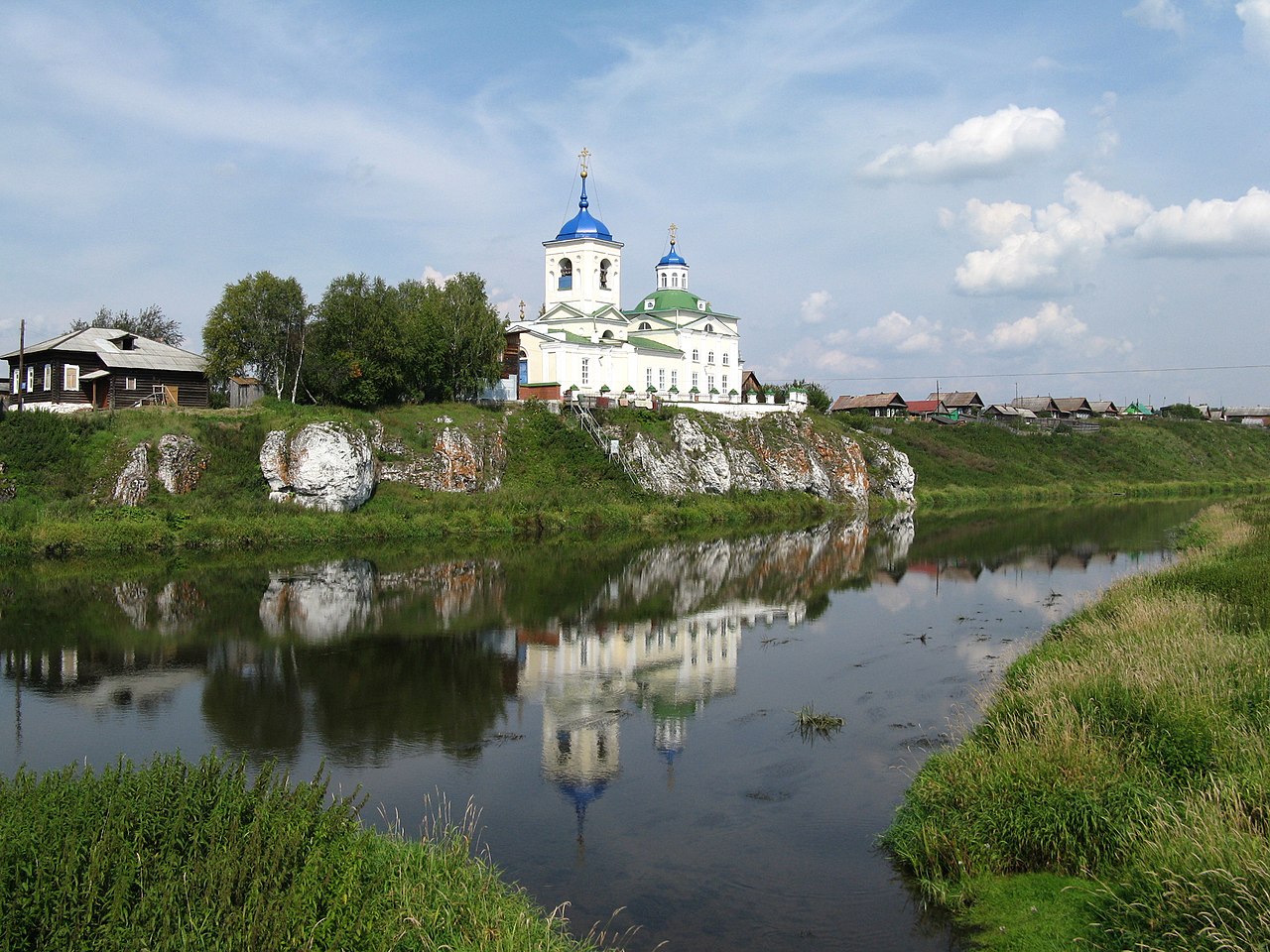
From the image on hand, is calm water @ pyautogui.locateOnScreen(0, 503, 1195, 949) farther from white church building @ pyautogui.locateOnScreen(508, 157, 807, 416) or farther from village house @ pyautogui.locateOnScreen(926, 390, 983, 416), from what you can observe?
village house @ pyautogui.locateOnScreen(926, 390, 983, 416)

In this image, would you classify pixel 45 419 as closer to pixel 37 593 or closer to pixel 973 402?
pixel 37 593

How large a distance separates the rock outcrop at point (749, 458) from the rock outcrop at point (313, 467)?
15.4 meters

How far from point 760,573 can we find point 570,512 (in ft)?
42.0

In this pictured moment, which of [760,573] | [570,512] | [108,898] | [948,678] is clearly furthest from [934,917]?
[570,512]

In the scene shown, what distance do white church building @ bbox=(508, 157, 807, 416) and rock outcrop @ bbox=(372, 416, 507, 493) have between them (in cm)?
821

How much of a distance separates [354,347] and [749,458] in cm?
2171

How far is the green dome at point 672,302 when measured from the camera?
67.8m

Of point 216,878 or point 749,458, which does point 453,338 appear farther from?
point 216,878

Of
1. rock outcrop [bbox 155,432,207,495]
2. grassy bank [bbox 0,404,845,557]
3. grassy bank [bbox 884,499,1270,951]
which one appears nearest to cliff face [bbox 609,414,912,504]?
grassy bank [bbox 0,404,845,557]

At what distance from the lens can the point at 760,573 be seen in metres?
36.2

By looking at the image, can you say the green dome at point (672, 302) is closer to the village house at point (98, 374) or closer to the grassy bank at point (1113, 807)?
the village house at point (98, 374)

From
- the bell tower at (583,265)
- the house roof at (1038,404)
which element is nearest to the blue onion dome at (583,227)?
the bell tower at (583,265)

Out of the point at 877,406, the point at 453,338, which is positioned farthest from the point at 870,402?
the point at 453,338

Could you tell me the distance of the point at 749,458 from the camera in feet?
192
